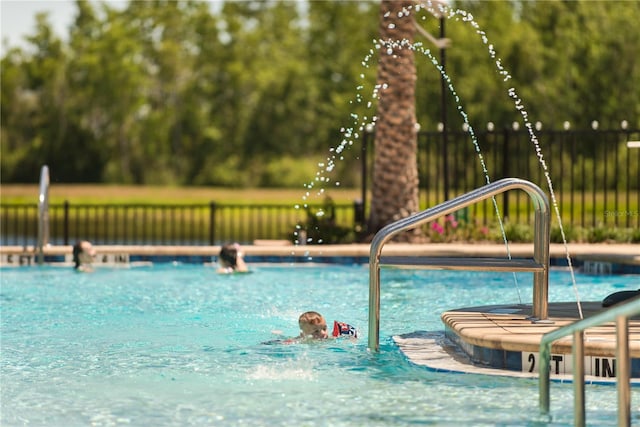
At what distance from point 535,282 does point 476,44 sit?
142 feet

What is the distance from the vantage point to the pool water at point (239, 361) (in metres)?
7.20

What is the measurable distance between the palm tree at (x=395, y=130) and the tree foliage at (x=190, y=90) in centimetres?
3355

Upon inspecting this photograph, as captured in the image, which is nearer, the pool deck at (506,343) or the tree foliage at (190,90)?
the pool deck at (506,343)

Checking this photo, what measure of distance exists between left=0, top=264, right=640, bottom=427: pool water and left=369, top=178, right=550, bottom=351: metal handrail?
56cm

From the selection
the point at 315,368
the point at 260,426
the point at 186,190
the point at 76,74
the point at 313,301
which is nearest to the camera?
the point at 260,426

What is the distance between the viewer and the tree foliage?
185 feet

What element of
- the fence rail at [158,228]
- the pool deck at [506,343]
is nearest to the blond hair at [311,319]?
the pool deck at [506,343]

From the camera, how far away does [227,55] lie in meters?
59.9

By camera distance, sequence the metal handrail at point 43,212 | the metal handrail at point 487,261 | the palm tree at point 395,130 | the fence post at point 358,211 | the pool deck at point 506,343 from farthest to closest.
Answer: the fence post at point 358,211, the palm tree at point 395,130, the metal handrail at point 43,212, the metal handrail at point 487,261, the pool deck at point 506,343

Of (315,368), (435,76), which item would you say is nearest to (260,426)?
(315,368)

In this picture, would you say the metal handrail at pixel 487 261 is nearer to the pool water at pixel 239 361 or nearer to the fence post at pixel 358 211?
the pool water at pixel 239 361

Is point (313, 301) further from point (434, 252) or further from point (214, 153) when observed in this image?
point (214, 153)

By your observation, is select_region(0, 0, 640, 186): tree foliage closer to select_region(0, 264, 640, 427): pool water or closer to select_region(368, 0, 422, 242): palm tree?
select_region(368, 0, 422, 242): palm tree

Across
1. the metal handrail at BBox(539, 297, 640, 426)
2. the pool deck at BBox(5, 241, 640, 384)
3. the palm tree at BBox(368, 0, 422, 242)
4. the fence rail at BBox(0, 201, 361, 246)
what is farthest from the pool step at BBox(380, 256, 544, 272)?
the palm tree at BBox(368, 0, 422, 242)
